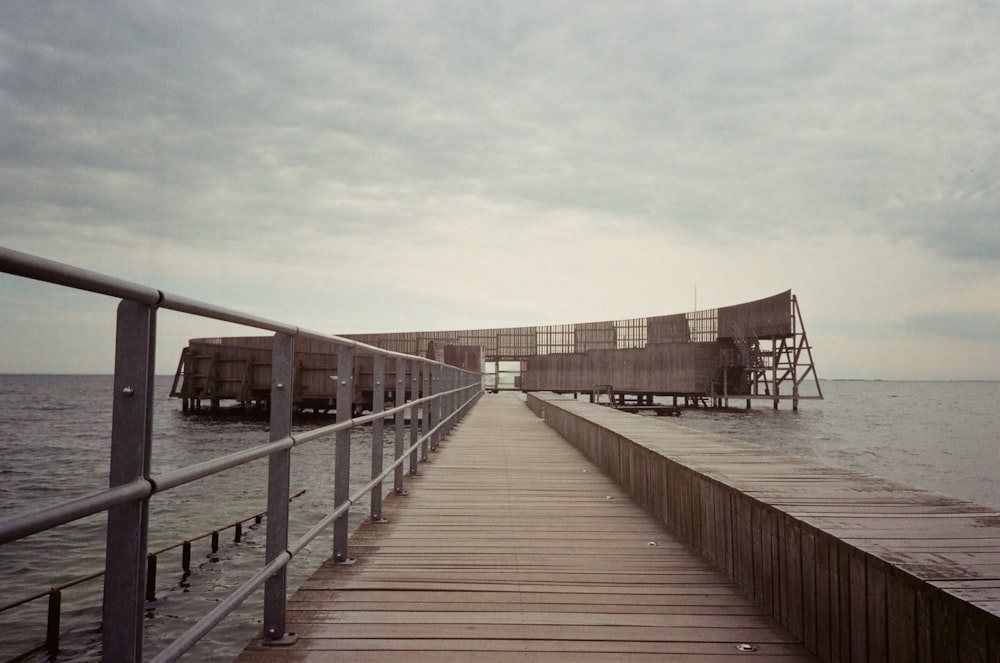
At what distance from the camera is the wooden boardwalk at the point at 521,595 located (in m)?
2.58

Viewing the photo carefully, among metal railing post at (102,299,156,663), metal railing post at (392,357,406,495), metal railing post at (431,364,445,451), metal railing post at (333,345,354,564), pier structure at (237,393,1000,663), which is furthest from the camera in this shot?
metal railing post at (431,364,445,451)

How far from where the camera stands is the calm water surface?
8.76m

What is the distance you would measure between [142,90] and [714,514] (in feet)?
230

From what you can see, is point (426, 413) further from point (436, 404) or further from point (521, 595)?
point (521, 595)

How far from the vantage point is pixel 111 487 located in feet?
4.58

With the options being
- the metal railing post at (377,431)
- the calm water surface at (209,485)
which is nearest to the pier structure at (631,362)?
the calm water surface at (209,485)

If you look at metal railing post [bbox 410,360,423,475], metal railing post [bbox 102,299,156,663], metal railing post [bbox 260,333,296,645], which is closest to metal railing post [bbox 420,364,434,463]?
metal railing post [bbox 410,360,423,475]

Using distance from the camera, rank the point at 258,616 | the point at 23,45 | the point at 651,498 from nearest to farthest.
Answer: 1. the point at 651,498
2. the point at 258,616
3. the point at 23,45

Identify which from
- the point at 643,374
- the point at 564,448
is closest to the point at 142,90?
the point at 643,374

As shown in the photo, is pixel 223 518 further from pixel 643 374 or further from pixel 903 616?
pixel 643 374

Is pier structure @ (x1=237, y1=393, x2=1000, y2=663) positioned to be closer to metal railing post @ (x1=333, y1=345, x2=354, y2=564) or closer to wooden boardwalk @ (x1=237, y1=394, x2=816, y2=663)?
wooden boardwalk @ (x1=237, y1=394, x2=816, y2=663)

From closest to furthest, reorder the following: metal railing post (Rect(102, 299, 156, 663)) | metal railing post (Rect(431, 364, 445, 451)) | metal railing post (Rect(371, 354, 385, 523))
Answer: metal railing post (Rect(102, 299, 156, 663)), metal railing post (Rect(371, 354, 385, 523)), metal railing post (Rect(431, 364, 445, 451))

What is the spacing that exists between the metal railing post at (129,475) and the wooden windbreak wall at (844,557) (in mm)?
1984

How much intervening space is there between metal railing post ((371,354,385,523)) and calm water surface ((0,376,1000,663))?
201 centimetres
